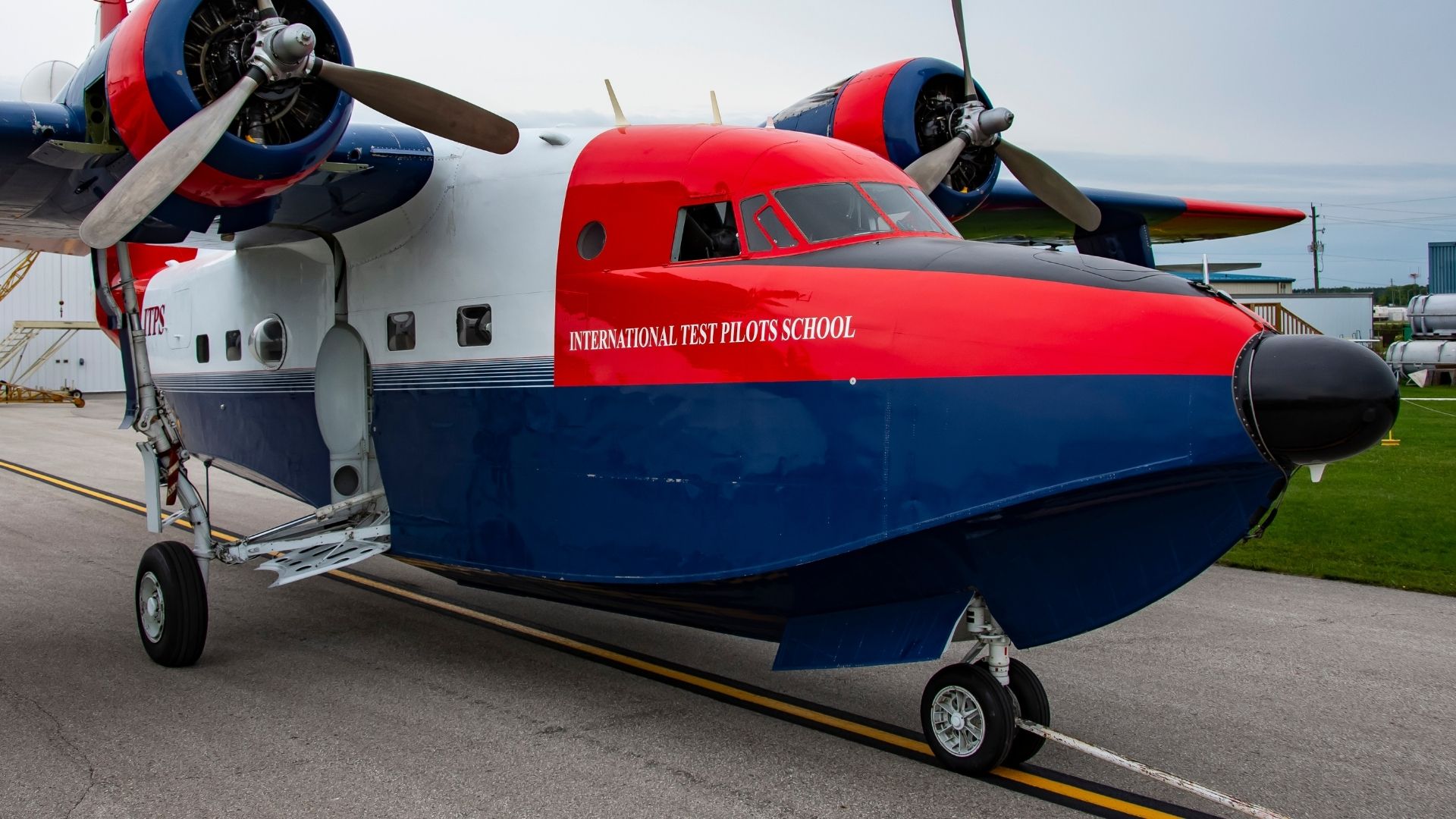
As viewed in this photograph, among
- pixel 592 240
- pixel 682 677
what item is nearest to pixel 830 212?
pixel 592 240

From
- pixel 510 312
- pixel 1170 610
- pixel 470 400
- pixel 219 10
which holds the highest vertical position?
pixel 219 10

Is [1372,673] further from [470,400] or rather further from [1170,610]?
[470,400]

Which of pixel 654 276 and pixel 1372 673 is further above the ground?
pixel 654 276

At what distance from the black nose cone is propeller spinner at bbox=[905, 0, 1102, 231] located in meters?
4.31

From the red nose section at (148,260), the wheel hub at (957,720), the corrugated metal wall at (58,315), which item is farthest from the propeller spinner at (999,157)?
the corrugated metal wall at (58,315)

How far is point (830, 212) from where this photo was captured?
5598mm

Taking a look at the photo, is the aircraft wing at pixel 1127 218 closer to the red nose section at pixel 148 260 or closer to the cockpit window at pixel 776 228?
the cockpit window at pixel 776 228

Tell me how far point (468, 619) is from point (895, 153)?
4736mm

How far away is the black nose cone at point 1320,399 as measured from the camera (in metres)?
3.96

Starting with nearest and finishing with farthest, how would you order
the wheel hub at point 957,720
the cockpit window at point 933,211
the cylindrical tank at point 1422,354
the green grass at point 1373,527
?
the wheel hub at point 957,720
the cockpit window at point 933,211
the green grass at point 1373,527
the cylindrical tank at point 1422,354

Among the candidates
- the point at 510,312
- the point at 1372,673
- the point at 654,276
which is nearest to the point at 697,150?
the point at 654,276

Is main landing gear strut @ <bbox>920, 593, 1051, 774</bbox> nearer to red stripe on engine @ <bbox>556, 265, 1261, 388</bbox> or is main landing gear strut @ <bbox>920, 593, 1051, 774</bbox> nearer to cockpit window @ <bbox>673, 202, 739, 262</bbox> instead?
red stripe on engine @ <bbox>556, 265, 1261, 388</bbox>

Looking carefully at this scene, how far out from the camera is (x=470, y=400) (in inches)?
265

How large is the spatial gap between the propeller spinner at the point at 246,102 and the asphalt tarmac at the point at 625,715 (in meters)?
Result: 2.76
